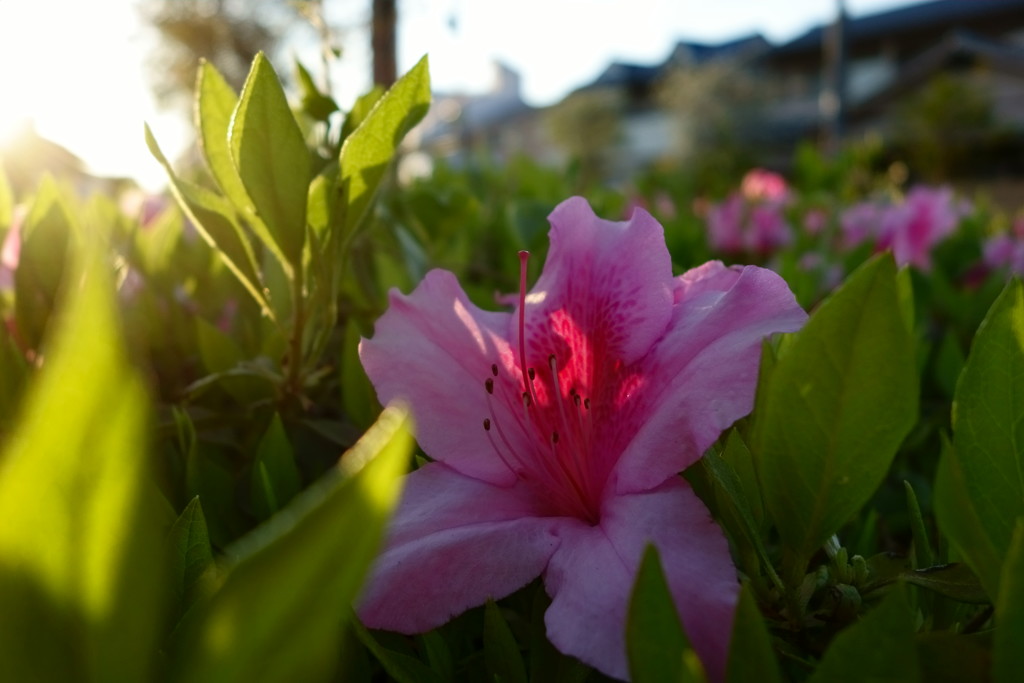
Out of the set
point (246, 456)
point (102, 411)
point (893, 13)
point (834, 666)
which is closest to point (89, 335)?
point (102, 411)

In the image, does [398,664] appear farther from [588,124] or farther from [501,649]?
[588,124]

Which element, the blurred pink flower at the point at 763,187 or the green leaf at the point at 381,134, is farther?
the blurred pink flower at the point at 763,187

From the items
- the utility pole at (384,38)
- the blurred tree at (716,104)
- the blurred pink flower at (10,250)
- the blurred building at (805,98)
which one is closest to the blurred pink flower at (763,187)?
the utility pole at (384,38)

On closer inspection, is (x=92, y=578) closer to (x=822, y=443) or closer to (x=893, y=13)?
(x=822, y=443)

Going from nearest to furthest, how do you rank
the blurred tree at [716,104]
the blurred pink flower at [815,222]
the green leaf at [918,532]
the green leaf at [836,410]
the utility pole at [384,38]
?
the green leaf at [836,410] < the green leaf at [918,532] < the blurred pink flower at [815,222] < the utility pole at [384,38] < the blurred tree at [716,104]

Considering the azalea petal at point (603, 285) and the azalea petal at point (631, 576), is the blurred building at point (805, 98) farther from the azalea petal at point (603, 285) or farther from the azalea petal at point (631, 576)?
the azalea petal at point (631, 576)

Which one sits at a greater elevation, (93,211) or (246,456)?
(93,211)
